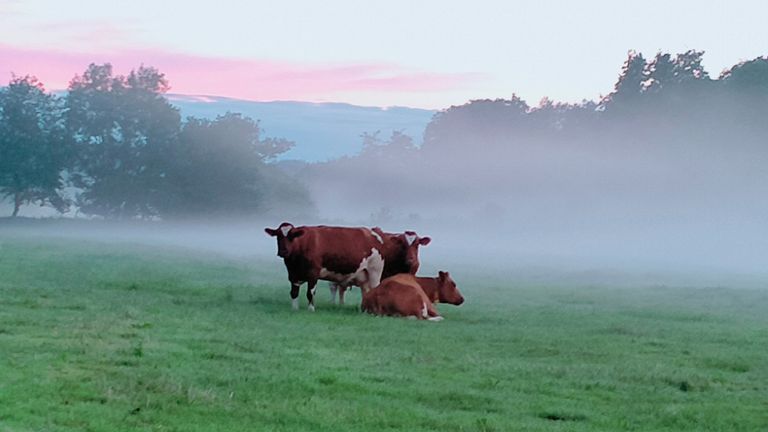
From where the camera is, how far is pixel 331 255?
786 inches

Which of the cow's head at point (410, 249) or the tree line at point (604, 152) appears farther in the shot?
the tree line at point (604, 152)

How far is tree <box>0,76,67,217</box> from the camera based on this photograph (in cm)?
7219

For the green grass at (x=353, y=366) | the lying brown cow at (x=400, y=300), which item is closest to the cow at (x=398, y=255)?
the green grass at (x=353, y=366)

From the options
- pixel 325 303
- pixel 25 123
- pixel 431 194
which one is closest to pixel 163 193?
pixel 25 123

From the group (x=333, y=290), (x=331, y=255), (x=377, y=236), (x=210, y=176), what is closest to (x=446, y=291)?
(x=377, y=236)

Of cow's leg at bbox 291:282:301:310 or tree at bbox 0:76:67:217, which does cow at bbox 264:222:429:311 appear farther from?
tree at bbox 0:76:67:217

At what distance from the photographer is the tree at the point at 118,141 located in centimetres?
7312

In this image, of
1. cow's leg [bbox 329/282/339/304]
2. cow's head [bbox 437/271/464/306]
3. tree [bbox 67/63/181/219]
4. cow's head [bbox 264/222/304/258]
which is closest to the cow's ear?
cow's head [bbox 264/222/304/258]

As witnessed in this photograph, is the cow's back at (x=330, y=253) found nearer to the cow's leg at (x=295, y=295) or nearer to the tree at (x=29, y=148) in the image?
the cow's leg at (x=295, y=295)

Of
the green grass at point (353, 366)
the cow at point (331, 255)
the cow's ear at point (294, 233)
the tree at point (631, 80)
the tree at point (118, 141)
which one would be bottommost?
the green grass at point (353, 366)

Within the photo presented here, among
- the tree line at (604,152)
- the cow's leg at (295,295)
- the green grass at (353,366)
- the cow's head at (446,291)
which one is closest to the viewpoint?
the green grass at (353,366)

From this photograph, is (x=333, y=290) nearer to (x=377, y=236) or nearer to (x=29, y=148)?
(x=377, y=236)

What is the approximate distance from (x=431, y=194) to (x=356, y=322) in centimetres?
8490

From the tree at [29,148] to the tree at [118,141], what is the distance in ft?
4.97
